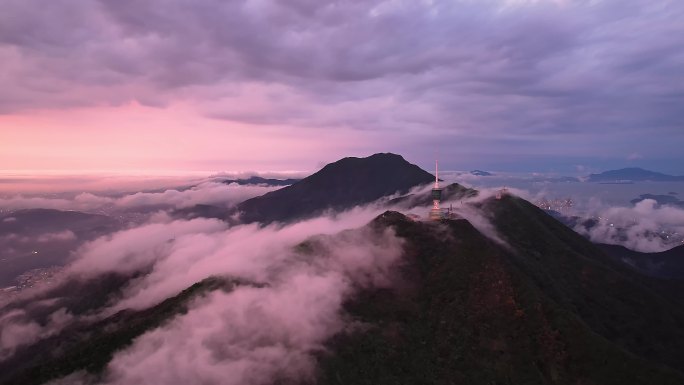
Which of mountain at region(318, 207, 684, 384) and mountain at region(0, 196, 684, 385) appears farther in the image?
mountain at region(0, 196, 684, 385)

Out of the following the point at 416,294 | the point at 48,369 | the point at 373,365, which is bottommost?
the point at 48,369

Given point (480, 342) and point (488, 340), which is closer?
point (488, 340)

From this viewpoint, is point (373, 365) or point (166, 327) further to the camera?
point (166, 327)

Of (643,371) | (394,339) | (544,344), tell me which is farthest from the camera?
(394,339)

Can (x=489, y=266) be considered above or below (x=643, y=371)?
above

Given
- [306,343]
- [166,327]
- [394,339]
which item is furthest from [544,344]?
[166,327]

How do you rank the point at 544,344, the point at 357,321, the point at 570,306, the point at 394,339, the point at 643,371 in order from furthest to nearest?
the point at 570,306 < the point at 357,321 < the point at 394,339 < the point at 544,344 < the point at 643,371

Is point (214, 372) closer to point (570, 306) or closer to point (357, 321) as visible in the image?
point (357, 321)

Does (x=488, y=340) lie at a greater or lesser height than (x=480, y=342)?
greater

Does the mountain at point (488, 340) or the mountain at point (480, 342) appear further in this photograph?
the mountain at point (480, 342)

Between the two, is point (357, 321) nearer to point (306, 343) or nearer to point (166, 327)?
point (306, 343)
